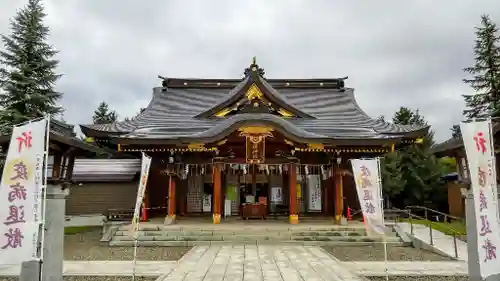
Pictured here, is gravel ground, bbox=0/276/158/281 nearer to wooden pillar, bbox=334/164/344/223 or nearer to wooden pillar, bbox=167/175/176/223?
wooden pillar, bbox=167/175/176/223

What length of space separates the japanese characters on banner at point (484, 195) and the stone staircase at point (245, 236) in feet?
22.1

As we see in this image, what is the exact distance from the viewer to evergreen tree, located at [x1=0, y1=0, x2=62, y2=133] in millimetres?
17670

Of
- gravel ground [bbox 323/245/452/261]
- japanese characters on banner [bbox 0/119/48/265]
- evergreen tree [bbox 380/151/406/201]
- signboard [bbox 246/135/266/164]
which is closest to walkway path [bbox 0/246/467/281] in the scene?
gravel ground [bbox 323/245/452/261]

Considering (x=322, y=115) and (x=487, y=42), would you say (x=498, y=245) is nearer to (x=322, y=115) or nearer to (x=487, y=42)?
(x=322, y=115)

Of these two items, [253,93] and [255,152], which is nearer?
[255,152]

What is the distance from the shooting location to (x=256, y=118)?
1434 cm

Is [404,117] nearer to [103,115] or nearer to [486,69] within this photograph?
[486,69]

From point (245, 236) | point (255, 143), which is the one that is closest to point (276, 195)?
point (255, 143)

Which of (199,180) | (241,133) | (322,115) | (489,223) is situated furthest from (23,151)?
(322,115)

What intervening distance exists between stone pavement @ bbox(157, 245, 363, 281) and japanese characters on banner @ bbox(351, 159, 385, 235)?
1.12 metres

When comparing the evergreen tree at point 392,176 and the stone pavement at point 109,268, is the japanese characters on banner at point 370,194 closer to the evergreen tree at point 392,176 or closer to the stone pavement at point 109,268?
the stone pavement at point 109,268

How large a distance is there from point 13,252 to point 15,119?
42.5 feet

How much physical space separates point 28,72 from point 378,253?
16678mm

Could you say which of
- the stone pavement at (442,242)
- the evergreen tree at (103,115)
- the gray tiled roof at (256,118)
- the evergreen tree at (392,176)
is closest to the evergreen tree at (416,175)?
the evergreen tree at (392,176)
